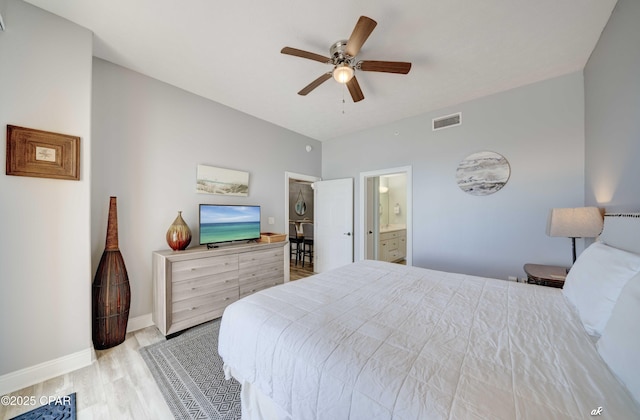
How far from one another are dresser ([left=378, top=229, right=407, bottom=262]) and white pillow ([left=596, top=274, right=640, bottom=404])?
383 centimetres

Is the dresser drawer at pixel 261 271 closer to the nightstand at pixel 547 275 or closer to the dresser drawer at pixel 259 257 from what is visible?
the dresser drawer at pixel 259 257

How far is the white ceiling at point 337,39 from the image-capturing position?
1.65 m

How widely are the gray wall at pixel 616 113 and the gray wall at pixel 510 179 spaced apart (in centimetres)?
26

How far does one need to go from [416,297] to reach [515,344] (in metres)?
0.58

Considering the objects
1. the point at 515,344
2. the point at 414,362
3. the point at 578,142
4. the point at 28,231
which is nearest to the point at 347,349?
the point at 414,362

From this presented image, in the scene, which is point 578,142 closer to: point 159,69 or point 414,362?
point 414,362

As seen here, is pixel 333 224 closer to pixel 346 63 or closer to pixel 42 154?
pixel 346 63

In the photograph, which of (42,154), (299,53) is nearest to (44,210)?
(42,154)

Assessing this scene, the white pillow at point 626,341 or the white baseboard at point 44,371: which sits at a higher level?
the white pillow at point 626,341

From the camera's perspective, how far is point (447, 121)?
126 inches

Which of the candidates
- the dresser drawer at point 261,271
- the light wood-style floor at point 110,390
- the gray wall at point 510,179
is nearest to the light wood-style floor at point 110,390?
the light wood-style floor at point 110,390

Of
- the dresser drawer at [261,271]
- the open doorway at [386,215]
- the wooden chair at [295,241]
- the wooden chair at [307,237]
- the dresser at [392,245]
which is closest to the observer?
the dresser drawer at [261,271]

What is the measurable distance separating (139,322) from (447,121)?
15.3 ft

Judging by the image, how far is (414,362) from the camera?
0.87 meters
